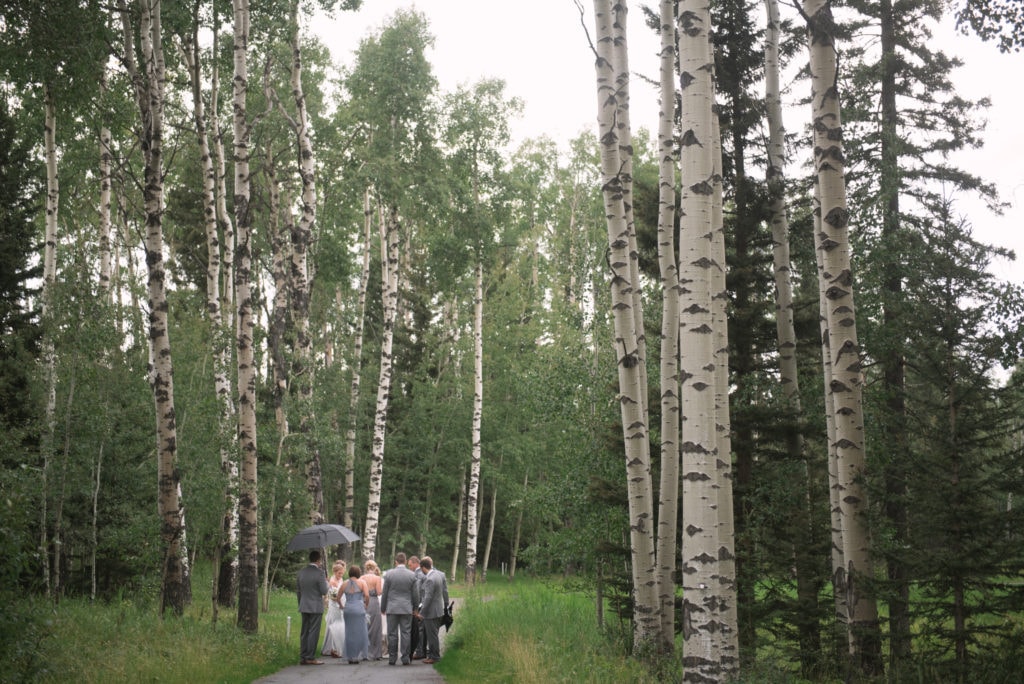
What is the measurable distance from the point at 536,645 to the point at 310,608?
4296 millimetres

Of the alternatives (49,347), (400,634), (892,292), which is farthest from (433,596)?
(49,347)

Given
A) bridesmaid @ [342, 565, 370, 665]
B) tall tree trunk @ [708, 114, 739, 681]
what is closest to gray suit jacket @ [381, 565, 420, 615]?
bridesmaid @ [342, 565, 370, 665]

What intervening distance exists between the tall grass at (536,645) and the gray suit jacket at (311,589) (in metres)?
2.22

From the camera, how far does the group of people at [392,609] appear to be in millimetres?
14219

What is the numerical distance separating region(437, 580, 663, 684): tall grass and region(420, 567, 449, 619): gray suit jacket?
0.76 meters

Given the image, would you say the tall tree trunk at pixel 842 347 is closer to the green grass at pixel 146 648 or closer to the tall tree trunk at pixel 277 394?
the green grass at pixel 146 648

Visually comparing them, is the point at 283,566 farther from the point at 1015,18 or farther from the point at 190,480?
the point at 1015,18

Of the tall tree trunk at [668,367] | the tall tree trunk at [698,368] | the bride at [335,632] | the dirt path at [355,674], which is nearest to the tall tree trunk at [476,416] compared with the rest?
the bride at [335,632]

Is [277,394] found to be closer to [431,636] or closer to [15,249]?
[431,636]

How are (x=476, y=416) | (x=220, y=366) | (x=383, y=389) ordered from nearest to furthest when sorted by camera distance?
(x=220, y=366) → (x=383, y=389) → (x=476, y=416)

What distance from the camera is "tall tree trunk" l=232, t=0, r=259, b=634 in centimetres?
1446

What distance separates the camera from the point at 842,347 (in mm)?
9406

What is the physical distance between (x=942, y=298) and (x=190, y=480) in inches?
469

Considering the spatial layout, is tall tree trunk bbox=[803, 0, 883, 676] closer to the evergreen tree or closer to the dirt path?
the dirt path
